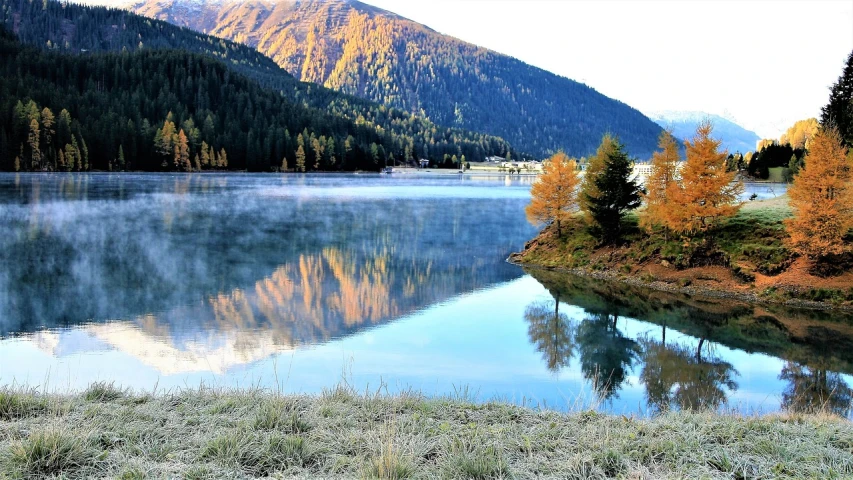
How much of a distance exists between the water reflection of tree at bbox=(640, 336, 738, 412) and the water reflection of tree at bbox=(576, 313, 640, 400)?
1.68ft

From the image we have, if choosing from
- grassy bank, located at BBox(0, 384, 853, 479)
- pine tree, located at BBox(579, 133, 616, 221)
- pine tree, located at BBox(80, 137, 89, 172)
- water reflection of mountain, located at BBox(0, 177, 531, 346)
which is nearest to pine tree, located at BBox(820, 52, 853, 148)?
pine tree, located at BBox(579, 133, 616, 221)

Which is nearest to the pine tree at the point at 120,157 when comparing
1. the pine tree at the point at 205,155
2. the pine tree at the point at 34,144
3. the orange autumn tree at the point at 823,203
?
the pine tree at the point at 34,144

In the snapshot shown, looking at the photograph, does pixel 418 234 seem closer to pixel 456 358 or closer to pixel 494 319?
pixel 494 319

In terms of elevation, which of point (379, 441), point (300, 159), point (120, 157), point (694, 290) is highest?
point (300, 159)

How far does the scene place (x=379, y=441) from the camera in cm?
641

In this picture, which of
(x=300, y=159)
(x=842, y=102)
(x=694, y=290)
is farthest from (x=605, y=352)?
(x=300, y=159)

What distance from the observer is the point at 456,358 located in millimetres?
16609

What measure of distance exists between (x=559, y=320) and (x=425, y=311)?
4.72m

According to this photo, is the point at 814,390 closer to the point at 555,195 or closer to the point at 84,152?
the point at 555,195

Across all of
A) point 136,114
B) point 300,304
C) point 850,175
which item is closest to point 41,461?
point 300,304

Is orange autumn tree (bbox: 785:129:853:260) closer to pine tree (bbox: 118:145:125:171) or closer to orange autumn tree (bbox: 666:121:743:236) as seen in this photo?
orange autumn tree (bbox: 666:121:743:236)

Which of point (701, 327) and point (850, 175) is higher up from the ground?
point (850, 175)

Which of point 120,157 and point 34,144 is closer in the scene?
point 34,144

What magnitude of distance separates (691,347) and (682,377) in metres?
3.47
